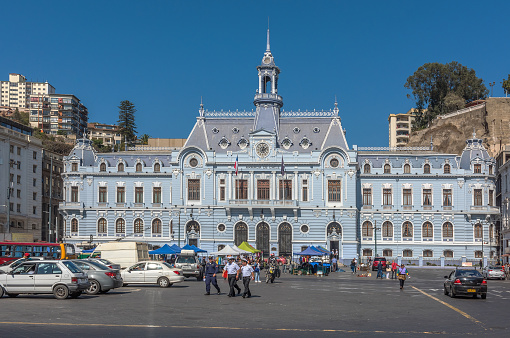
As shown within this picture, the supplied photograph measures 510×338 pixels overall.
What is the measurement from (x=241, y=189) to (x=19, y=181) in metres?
28.1

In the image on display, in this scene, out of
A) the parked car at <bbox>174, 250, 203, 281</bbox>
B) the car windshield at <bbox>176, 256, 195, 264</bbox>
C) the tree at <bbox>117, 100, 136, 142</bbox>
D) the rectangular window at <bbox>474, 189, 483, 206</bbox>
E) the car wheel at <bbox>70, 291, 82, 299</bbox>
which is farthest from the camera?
the tree at <bbox>117, 100, 136, 142</bbox>

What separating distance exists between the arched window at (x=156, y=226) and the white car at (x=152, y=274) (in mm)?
45407

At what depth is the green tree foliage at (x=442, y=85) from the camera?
388 feet

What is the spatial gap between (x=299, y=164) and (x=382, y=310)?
185ft

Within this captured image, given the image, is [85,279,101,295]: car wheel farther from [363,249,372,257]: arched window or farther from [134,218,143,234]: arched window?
[363,249,372,257]: arched window

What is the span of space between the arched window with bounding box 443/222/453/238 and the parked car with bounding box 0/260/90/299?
61614 millimetres

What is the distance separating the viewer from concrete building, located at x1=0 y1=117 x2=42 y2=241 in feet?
283

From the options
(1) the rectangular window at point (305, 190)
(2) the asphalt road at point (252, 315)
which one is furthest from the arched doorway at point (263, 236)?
(2) the asphalt road at point (252, 315)

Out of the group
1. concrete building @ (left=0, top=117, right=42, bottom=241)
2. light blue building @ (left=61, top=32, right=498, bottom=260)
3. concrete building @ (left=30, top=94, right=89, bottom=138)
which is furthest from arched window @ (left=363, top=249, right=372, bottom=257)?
concrete building @ (left=30, top=94, right=89, bottom=138)

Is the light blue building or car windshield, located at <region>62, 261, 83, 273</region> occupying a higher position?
the light blue building

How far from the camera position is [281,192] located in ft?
282

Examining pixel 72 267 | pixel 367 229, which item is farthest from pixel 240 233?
pixel 72 267

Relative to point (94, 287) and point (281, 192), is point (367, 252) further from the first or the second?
point (94, 287)

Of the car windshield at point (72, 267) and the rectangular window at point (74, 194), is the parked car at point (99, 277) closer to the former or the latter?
the car windshield at point (72, 267)
